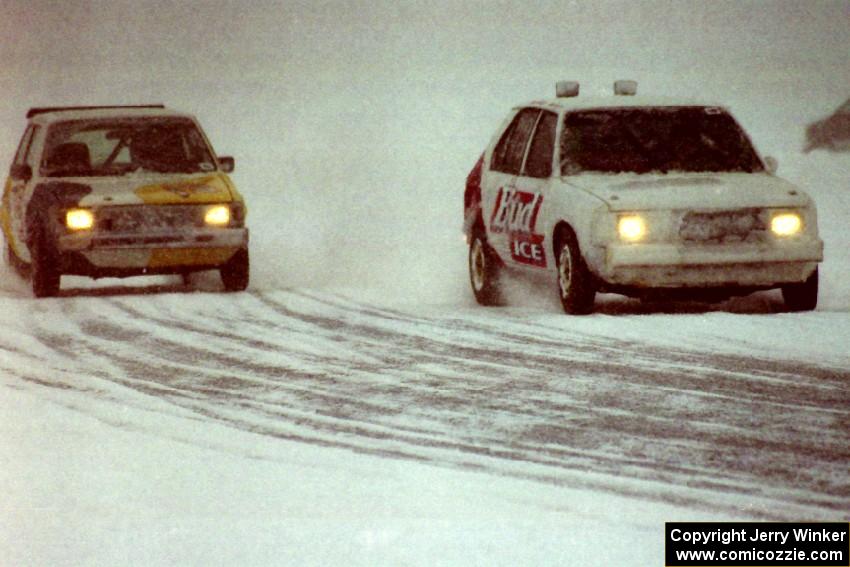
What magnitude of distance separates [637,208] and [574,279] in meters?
0.66

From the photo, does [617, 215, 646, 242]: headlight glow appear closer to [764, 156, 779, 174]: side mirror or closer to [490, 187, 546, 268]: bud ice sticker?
[490, 187, 546, 268]: bud ice sticker

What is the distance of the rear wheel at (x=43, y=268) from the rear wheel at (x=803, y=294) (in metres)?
5.44

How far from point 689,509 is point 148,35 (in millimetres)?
28698

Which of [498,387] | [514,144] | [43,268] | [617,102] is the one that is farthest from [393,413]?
[43,268]

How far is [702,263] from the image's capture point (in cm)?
1141

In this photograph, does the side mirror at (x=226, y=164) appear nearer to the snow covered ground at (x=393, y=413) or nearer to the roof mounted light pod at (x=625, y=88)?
the snow covered ground at (x=393, y=413)

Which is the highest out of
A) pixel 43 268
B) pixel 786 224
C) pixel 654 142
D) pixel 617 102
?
pixel 617 102

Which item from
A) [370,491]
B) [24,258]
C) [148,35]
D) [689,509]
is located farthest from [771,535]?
[148,35]

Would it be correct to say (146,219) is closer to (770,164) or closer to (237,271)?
(237,271)

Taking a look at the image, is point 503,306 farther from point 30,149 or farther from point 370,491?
point 370,491

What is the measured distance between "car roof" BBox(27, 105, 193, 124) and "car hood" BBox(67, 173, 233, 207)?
0.65m

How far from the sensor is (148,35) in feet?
111

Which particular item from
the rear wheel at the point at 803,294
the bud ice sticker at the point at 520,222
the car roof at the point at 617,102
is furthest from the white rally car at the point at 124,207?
the rear wheel at the point at 803,294

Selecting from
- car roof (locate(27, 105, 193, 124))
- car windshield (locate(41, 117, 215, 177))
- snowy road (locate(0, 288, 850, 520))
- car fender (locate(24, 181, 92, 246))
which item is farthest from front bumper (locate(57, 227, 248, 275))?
car roof (locate(27, 105, 193, 124))
